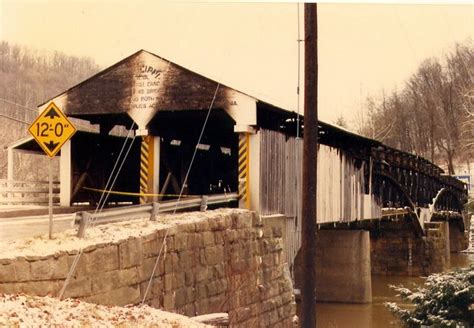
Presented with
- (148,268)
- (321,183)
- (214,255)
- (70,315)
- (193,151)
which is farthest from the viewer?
(193,151)

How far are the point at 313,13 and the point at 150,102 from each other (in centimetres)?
586

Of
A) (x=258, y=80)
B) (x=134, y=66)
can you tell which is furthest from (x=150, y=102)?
(x=258, y=80)

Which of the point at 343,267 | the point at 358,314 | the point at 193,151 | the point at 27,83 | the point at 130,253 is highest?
the point at 27,83

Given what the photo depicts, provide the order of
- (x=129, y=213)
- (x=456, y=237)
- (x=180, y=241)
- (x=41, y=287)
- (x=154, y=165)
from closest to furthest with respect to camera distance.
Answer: (x=41, y=287) < (x=129, y=213) < (x=180, y=241) < (x=154, y=165) < (x=456, y=237)

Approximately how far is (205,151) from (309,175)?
1281 cm

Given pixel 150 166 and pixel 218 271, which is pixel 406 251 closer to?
pixel 150 166

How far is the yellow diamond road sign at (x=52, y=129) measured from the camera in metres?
10.5

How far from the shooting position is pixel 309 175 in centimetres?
1299

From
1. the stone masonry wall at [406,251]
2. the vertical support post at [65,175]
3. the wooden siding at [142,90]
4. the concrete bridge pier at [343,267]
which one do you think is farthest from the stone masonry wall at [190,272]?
the stone masonry wall at [406,251]

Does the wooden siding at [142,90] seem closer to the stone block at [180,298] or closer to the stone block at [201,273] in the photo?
the stone block at [201,273]

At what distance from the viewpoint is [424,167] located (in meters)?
25.9

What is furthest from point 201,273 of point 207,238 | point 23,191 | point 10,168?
point 10,168

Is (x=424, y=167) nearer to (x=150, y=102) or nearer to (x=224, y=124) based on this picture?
(x=224, y=124)

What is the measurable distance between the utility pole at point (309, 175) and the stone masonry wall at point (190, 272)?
1.92m
